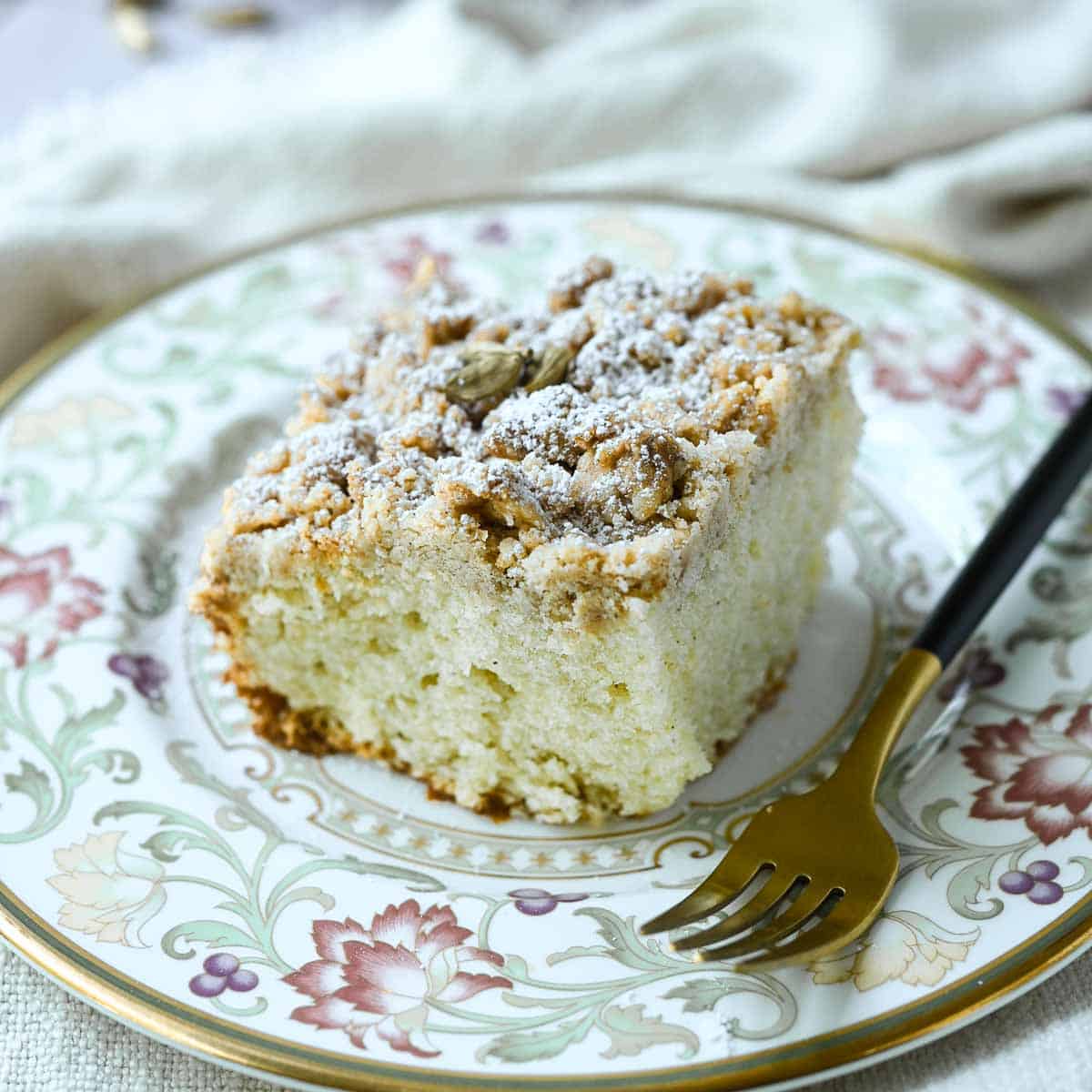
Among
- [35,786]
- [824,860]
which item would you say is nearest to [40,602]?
[35,786]

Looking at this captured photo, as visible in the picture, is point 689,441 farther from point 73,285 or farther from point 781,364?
point 73,285

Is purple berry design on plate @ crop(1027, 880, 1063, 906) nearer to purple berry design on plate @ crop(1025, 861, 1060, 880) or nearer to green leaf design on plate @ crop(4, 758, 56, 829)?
purple berry design on plate @ crop(1025, 861, 1060, 880)

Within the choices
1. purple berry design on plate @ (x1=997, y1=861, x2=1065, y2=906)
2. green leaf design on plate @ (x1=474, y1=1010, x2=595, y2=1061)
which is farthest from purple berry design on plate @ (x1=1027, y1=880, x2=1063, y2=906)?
green leaf design on plate @ (x1=474, y1=1010, x2=595, y2=1061)

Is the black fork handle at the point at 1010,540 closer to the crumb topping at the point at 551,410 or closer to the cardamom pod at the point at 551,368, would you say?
the crumb topping at the point at 551,410

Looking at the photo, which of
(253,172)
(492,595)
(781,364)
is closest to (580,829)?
(492,595)

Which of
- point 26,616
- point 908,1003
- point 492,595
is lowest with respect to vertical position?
point 26,616

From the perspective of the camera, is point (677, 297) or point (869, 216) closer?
point (677, 297)

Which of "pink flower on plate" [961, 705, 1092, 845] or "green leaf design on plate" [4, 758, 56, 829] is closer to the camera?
"pink flower on plate" [961, 705, 1092, 845]

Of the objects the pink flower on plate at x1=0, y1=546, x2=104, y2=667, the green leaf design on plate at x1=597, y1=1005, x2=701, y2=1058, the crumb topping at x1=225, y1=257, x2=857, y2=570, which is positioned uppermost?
the crumb topping at x1=225, y1=257, x2=857, y2=570
